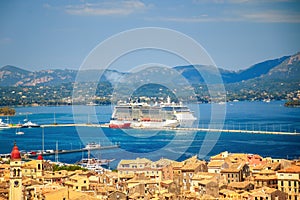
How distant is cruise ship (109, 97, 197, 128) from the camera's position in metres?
40.8

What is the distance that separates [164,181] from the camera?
12.5 metres

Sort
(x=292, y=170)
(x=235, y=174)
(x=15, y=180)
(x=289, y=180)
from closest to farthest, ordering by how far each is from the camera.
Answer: (x=15, y=180)
(x=289, y=180)
(x=292, y=170)
(x=235, y=174)

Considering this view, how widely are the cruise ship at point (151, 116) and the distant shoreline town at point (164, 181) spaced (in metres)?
26.1

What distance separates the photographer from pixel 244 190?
11594 mm

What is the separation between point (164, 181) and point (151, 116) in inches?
1159

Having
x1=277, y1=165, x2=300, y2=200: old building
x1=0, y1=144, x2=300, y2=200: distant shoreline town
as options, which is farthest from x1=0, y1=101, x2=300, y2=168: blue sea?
x1=277, y1=165, x2=300, y2=200: old building

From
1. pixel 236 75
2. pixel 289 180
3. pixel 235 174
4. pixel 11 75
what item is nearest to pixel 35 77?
pixel 11 75

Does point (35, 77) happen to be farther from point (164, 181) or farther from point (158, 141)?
point (164, 181)

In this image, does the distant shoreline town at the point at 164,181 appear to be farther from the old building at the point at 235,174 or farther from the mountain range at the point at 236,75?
the mountain range at the point at 236,75

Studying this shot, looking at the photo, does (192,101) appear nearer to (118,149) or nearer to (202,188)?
(118,149)

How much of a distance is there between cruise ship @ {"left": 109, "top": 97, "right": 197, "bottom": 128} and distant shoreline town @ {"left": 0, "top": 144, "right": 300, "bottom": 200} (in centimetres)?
2608

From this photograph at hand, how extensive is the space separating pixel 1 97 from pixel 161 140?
5615cm

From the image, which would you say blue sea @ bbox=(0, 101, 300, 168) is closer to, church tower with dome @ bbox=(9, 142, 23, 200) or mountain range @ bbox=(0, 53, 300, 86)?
church tower with dome @ bbox=(9, 142, 23, 200)

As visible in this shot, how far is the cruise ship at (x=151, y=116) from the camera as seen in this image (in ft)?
134
